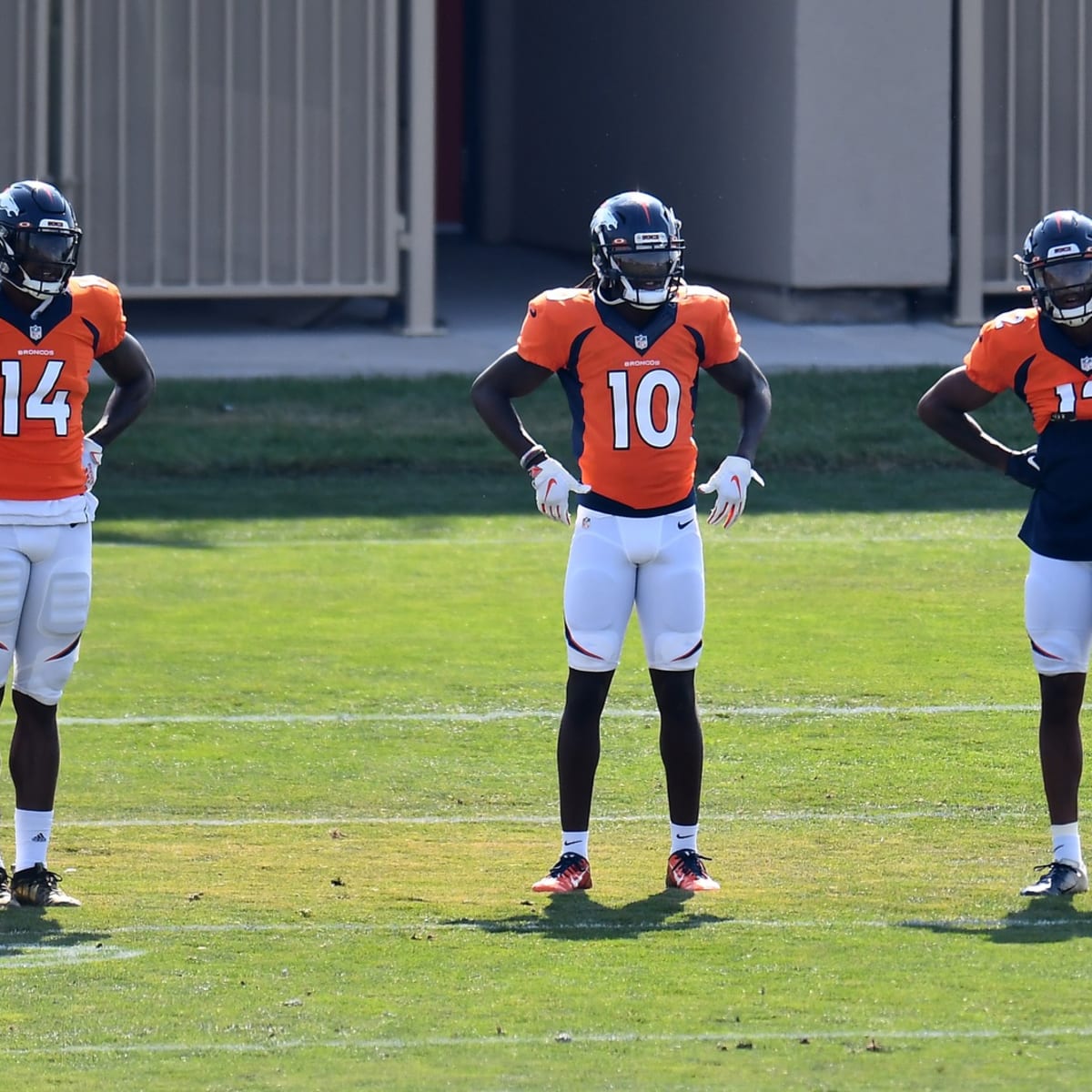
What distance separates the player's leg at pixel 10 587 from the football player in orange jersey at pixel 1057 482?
2.73m

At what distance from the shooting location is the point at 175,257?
1919 centimetres

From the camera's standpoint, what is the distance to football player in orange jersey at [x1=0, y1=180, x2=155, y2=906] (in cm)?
641

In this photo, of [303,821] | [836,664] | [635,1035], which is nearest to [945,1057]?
[635,1035]

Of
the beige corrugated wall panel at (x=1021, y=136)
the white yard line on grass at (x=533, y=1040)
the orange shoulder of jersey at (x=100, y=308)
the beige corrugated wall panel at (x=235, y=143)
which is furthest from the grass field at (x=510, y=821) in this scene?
the beige corrugated wall panel at (x=1021, y=136)

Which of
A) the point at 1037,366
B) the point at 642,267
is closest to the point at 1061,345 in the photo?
the point at 1037,366

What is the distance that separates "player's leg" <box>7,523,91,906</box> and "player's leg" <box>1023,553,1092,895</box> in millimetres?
2659

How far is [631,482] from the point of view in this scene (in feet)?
21.7

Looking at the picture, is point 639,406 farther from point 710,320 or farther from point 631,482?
point 710,320

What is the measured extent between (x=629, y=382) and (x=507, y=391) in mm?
389

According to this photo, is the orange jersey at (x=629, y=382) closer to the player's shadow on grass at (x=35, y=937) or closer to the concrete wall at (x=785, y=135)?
the player's shadow on grass at (x=35, y=937)

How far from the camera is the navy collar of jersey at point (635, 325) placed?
6.64 metres

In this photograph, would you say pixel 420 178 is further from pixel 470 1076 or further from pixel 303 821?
pixel 470 1076

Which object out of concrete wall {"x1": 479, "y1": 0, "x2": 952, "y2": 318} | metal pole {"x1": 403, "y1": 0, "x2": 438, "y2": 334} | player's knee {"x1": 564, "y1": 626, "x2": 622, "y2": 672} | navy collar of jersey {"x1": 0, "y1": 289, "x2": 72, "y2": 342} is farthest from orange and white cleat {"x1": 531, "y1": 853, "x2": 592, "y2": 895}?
concrete wall {"x1": 479, "y1": 0, "x2": 952, "y2": 318}

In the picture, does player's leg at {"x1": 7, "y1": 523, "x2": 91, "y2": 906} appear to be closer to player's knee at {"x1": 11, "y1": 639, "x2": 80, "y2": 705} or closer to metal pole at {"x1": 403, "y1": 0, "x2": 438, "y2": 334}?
player's knee at {"x1": 11, "y1": 639, "x2": 80, "y2": 705}
